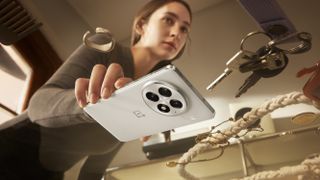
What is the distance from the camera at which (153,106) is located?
15.9 inches

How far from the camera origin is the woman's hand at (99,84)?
0.41 meters

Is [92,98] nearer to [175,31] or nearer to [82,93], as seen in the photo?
[82,93]

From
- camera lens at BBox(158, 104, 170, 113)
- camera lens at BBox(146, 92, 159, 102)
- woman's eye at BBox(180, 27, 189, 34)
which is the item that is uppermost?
camera lens at BBox(146, 92, 159, 102)

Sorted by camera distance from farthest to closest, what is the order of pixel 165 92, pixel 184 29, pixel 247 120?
pixel 184 29 → pixel 247 120 → pixel 165 92

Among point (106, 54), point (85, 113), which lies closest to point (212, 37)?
point (106, 54)

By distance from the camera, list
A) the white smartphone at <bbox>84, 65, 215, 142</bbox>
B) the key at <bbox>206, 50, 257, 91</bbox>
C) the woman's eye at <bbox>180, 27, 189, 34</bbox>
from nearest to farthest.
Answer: the white smartphone at <bbox>84, 65, 215, 142</bbox> < the key at <bbox>206, 50, 257, 91</bbox> < the woman's eye at <bbox>180, 27, 189, 34</bbox>

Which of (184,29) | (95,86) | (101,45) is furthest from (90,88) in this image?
(184,29)

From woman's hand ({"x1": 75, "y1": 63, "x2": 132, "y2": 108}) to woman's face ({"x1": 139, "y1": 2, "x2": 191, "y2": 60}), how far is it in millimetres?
156

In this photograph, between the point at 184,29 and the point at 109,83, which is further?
the point at 184,29

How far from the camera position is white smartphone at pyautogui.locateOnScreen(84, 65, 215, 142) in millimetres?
374

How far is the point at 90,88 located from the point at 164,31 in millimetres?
202

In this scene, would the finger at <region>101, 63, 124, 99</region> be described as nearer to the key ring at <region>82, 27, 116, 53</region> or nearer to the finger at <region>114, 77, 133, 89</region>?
the finger at <region>114, 77, 133, 89</region>

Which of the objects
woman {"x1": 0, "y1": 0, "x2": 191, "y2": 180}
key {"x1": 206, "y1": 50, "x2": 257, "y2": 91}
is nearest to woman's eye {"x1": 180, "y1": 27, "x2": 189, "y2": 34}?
woman {"x1": 0, "y1": 0, "x2": 191, "y2": 180}

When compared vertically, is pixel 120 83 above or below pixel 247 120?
above
